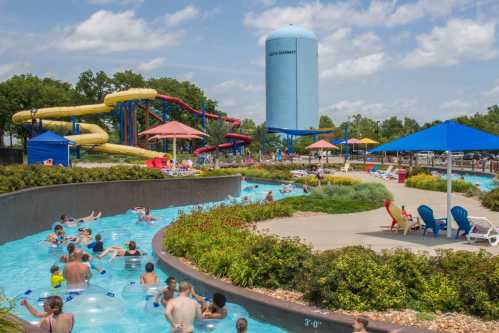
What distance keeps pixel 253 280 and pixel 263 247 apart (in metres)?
0.59

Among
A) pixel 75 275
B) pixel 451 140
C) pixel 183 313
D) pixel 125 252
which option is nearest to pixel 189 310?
pixel 183 313

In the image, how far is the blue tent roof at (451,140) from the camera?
36.2 ft

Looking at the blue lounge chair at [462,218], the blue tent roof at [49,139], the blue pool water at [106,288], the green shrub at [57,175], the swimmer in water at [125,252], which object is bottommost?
the blue pool water at [106,288]

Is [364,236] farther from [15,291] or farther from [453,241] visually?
[15,291]

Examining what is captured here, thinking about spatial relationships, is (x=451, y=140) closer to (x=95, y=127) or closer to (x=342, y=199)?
(x=342, y=199)

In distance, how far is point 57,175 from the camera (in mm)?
18047

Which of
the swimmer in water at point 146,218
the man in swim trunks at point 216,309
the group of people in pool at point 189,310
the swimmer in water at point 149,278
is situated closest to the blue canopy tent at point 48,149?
the swimmer in water at point 146,218

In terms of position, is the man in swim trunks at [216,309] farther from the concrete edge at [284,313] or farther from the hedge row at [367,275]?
the hedge row at [367,275]

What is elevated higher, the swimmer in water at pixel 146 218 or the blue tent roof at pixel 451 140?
the blue tent roof at pixel 451 140

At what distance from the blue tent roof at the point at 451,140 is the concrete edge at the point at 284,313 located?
544 centimetres

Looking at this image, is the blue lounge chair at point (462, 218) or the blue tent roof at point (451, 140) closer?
the blue tent roof at point (451, 140)

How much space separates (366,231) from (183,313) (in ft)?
24.6

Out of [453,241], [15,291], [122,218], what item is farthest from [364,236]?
[122,218]

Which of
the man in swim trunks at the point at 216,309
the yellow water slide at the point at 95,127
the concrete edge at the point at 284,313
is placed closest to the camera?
the concrete edge at the point at 284,313
